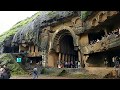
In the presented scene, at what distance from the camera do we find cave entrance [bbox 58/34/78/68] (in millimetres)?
26812

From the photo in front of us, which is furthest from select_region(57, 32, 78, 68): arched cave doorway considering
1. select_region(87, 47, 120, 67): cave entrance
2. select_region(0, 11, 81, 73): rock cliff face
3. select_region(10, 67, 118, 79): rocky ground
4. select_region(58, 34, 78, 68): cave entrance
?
select_region(10, 67, 118, 79): rocky ground

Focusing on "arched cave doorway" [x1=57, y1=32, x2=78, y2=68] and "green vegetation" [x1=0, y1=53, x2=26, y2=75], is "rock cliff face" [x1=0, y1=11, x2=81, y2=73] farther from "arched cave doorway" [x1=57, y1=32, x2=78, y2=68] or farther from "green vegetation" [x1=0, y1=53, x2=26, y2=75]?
"arched cave doorway" [x1=57, y1=32, x2=78, y2=68]

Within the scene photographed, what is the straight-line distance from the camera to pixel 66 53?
1095 inches

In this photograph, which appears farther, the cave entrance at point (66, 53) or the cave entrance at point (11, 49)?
the cave entrance at point (11, 49)

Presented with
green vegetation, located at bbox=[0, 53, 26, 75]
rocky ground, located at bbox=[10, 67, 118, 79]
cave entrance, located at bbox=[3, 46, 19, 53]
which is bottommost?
rocky ground, located at bbox=[10, 67, 118, 79]

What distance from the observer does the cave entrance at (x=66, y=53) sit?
2681 cm

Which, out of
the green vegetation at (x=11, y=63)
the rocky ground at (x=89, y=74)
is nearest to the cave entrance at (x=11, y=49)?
the green vegetation at (x=11, y=63)

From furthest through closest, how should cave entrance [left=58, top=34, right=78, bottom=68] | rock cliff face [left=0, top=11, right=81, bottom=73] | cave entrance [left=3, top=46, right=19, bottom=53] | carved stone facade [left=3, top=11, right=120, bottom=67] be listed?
1. cave entrance [left=3, top=46, right=19, bottom=53]
2. cave entrance [left=58, top=34, right=78, bottom=68]
3. rock cliff face [left=0, top=11, right=81, bottom=73]
4. carved stone facade [left=3, top=11, right=120, bottom=67]

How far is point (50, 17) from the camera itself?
87.2 ft

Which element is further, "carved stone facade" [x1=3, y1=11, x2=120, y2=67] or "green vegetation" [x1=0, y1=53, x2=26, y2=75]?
"green vegetation" [x1=0, y1=53, x2=26, y2=75]

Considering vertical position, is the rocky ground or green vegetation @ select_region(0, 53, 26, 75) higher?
green vegetation @ select_region(0, 53, 26, 75)

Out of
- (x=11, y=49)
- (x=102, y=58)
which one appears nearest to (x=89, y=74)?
(x=102, y=58)

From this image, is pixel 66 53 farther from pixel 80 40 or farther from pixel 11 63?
pixel 11 63

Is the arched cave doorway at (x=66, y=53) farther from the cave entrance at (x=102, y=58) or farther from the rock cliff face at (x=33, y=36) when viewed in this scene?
the cave entrance at (x=102, y=58)
